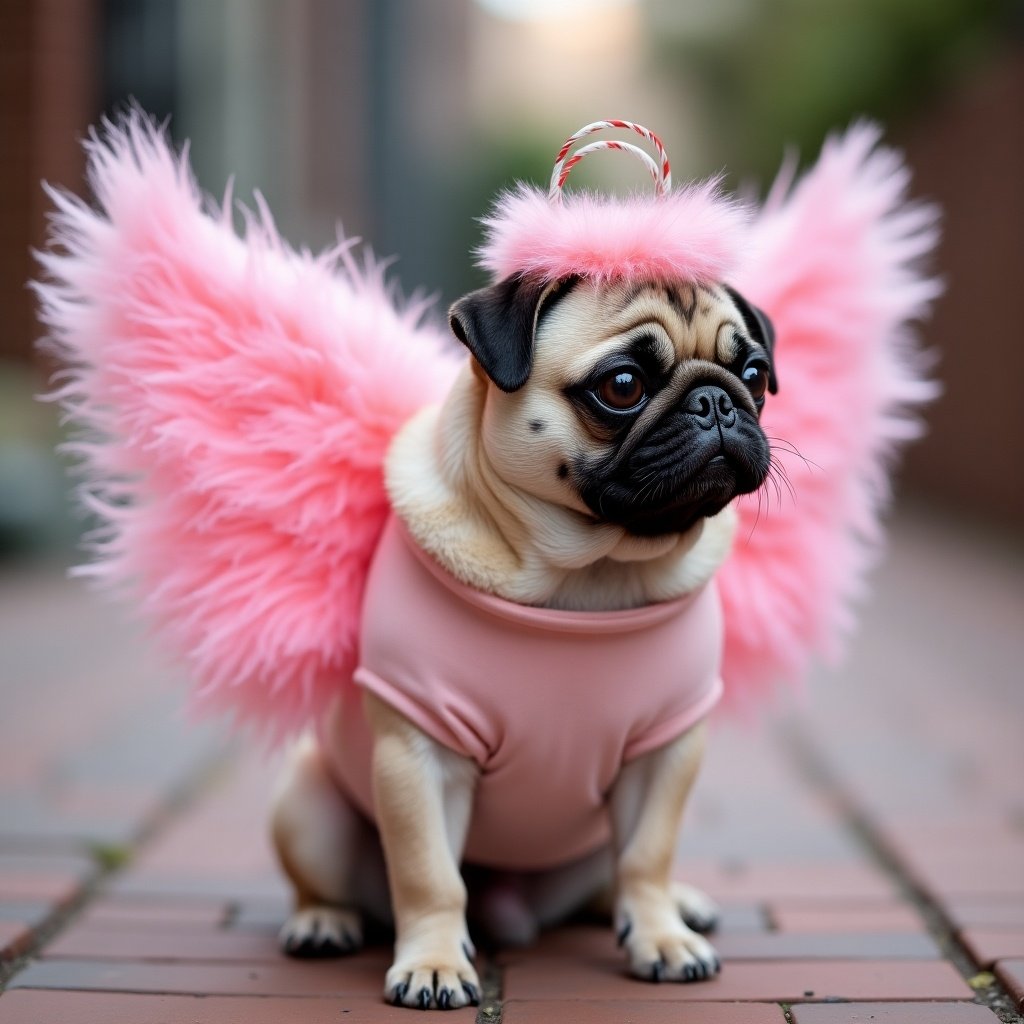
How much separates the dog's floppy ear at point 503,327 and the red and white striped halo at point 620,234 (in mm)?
38

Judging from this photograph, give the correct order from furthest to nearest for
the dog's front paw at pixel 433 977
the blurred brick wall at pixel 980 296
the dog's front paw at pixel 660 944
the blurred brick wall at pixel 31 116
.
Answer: the blurred brick wall at pixel 980 296 → the blurred brick wall at pixel 31 116 → the dog's front paw at pixel 660 944 → the dog's front paw at pixel 433 977

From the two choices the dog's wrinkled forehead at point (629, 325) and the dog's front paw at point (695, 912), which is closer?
the dog's wrinkled forehead at point (629, 325)

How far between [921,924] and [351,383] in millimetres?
1529

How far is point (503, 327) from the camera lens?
1.97 meters

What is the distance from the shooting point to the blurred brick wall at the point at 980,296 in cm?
1005

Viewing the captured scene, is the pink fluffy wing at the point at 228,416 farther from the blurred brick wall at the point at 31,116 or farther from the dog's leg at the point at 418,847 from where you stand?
the blurred brick wall at the point at 31,116

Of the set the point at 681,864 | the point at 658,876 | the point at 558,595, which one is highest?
the point at 558,595

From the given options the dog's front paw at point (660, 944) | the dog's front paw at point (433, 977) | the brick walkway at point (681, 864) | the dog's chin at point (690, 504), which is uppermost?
the dog's chin at point (690, 504)

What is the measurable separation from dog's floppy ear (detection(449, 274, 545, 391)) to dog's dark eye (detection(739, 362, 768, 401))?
36 centimetres

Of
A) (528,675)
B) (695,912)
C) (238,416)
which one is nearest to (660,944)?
(695,912)

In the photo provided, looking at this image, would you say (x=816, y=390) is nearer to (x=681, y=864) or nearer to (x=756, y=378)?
(x=756, y=378)

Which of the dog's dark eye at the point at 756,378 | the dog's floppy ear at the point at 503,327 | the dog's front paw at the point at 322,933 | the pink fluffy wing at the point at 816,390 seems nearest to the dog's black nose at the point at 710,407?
the dog's dark eye at the point at 756,378

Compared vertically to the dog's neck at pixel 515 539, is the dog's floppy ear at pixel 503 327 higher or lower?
higher

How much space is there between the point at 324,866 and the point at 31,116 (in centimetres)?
686
